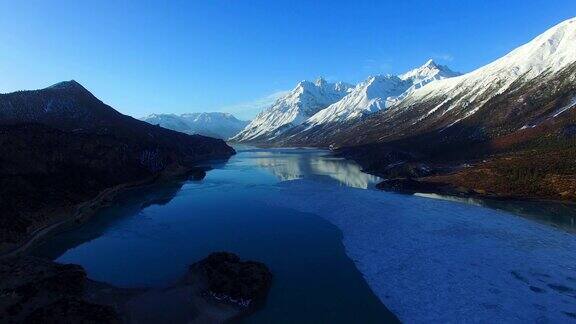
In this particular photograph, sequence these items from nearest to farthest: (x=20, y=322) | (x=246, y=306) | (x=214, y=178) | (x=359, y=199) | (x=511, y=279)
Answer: (x=20, y=322) < (x=246, y=306) < (x=511, y=279) < (x=359, y=199) < (x=214, y=178)

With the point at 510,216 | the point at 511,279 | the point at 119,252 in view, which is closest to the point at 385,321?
the point at 511,279

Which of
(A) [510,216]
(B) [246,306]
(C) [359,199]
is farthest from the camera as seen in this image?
(C) [359,199]

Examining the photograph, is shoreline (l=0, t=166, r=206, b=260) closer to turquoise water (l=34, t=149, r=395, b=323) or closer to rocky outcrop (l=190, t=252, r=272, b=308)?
turquoise water (l=34, t=149, r=395, b=323)

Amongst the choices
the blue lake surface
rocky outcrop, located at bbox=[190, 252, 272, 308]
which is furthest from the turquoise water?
rocky outcrop, located at bbox=[190, 252, 272, 308]

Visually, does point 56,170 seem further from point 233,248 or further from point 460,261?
point 460,261

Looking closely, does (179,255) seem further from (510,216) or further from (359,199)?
(510,216)

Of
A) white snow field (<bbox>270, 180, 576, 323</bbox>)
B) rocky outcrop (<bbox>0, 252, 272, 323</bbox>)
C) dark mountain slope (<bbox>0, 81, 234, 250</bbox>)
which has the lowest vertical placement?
rocky outcrop (<bbox>0, 252, 272, 323</bbox>)
